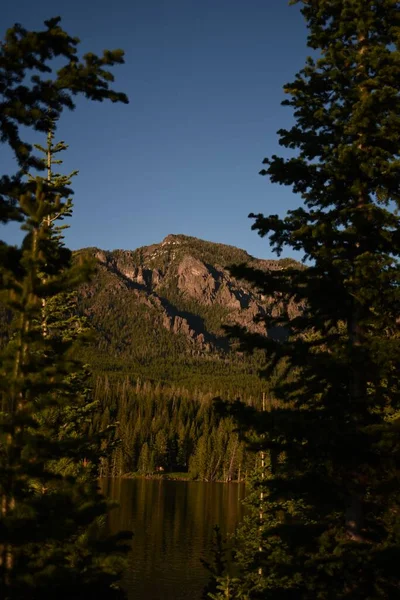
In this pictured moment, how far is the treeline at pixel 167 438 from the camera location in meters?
131

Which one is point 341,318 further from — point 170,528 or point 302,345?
point 170,528

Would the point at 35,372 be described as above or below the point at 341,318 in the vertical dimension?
below

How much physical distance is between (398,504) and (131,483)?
354ft

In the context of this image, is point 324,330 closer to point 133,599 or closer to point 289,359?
point 289,359

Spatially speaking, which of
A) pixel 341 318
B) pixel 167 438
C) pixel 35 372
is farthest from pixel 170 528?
pixel 167 438

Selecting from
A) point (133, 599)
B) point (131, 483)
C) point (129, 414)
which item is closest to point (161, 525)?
point (133, 599)

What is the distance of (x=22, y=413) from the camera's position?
8.48m

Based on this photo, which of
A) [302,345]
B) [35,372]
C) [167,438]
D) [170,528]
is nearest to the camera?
[35,372]

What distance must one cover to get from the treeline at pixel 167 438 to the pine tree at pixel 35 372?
107 metres

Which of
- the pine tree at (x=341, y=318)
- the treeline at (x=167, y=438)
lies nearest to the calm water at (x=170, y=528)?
the pine tree at (x=341, y=318)

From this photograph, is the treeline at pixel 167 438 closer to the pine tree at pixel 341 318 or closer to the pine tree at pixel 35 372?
the pine tree at pixel 341 318

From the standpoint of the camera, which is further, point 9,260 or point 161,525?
point 161,525

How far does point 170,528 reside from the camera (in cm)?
5966

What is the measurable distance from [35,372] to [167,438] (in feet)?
467
